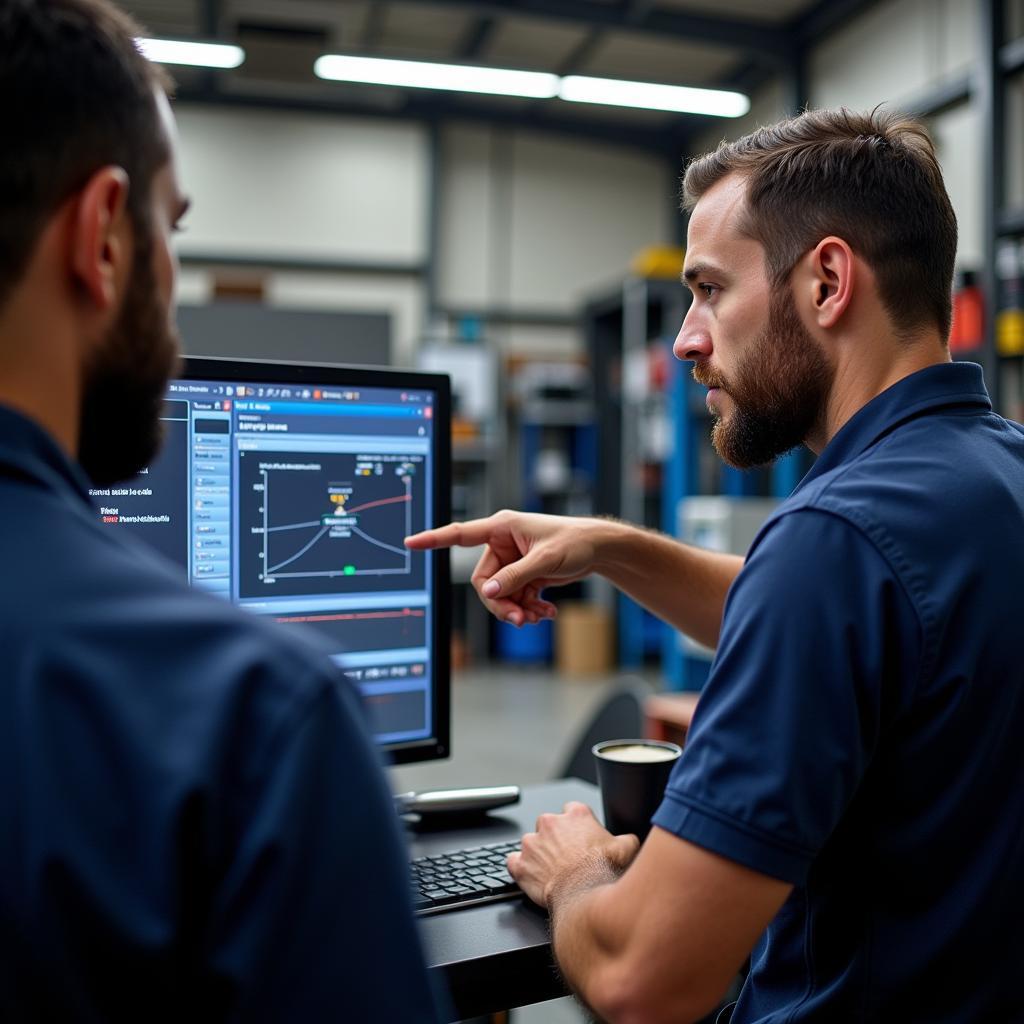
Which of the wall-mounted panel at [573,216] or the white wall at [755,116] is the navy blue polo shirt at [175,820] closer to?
the white wall at [755,116]

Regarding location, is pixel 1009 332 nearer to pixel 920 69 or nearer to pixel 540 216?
pixel 920 69

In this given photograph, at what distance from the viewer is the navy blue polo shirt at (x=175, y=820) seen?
455mm

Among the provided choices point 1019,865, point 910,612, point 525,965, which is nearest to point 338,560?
point 525,965

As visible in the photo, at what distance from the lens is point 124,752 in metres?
0.47

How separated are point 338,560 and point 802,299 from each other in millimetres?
588

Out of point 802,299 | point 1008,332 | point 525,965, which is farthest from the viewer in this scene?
point 1008,332

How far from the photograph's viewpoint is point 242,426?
46.5 inches

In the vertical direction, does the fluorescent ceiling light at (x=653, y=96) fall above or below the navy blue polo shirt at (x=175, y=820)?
above

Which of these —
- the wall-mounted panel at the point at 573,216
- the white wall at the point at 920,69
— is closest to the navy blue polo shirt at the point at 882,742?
the white wall at the point at 920,69

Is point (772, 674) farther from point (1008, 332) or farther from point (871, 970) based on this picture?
point (1008, 332)

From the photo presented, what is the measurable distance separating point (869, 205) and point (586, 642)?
19.1ft

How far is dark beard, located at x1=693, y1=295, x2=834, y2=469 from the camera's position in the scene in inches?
43.0

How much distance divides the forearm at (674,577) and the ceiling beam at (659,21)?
4.82 metres

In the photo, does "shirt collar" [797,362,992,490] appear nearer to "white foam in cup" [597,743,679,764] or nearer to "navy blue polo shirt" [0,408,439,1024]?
"white foam in cup" [597,743,679,764]
